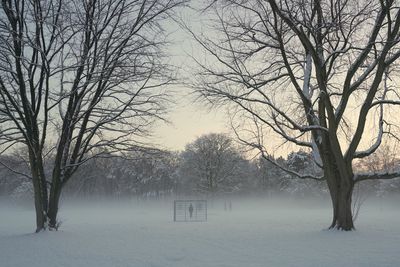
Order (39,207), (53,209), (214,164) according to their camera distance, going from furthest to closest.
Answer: (214,164), (53,209), (39,207)

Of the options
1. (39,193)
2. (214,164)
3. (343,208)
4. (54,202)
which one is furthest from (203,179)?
(343,208)

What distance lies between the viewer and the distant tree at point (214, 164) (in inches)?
2581

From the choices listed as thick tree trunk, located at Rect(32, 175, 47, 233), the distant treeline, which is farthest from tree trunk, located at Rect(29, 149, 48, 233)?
the distant treeline

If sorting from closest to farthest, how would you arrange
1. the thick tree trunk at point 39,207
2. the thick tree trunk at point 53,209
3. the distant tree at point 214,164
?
the thick tree trunk at point 39,207
the thick tree trunk at point 53,209
the distant tree at point 214,164

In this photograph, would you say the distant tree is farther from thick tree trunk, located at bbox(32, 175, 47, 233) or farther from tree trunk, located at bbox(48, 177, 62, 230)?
thick tree trunk, located at bbox(32, 175, 47, 233)

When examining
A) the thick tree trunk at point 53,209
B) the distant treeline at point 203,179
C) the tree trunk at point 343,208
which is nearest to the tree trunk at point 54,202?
the thick tree trunk at point 53,209

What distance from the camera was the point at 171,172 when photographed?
8188cm

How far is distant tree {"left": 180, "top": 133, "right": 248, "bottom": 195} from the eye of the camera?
215 ft

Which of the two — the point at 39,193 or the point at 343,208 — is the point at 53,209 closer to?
the point at 39,193

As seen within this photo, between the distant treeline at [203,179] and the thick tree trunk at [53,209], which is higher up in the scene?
the distant treeline at [203,179]

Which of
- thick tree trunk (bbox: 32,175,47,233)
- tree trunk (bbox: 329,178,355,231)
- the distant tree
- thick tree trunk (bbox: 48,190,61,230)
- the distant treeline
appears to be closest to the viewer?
tree trunk (bbox: 329,178,355,231)

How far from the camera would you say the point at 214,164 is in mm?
66125

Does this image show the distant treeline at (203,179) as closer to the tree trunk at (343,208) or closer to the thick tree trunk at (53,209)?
the tree trunk at (343,208)

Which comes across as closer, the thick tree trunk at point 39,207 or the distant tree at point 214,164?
the thick tree trunk at point 39,207
